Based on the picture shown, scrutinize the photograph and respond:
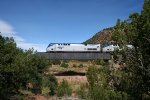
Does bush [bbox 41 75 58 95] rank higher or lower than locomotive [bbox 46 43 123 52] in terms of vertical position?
lower

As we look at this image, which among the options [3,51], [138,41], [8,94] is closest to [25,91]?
[8,94]

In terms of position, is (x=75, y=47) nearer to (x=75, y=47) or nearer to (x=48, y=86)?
(x=75, y=47)

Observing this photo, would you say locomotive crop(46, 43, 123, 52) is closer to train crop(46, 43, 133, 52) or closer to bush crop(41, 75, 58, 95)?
train crop(46, 43, 133, 52)

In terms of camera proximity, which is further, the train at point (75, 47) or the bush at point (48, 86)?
the train at point (75, 47)

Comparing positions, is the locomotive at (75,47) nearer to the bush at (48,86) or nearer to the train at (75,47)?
the train at (75,47)

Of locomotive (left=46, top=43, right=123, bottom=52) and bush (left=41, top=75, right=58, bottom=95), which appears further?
locomotive (left=46, top=43, right=123, bottom=52)

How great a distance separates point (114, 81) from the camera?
24734 millimetres

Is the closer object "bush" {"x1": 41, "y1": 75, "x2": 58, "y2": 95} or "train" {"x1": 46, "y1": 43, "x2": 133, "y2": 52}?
"bush" {"x1": 41, "y1": 75, "x2": 58, "y2": 95}

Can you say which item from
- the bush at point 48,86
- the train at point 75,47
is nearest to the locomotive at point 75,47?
the train at point 75,47

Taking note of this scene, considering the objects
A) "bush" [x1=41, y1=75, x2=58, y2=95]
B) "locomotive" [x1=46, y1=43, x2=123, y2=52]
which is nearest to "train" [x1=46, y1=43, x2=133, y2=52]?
"locomotive" [x1=46, y1=43, x2=123, y2=52]

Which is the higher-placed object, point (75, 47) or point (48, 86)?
point (75, 47)

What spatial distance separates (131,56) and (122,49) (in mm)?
838

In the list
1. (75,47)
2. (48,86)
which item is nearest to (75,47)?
(75,47)

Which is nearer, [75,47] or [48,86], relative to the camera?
[48,86]
